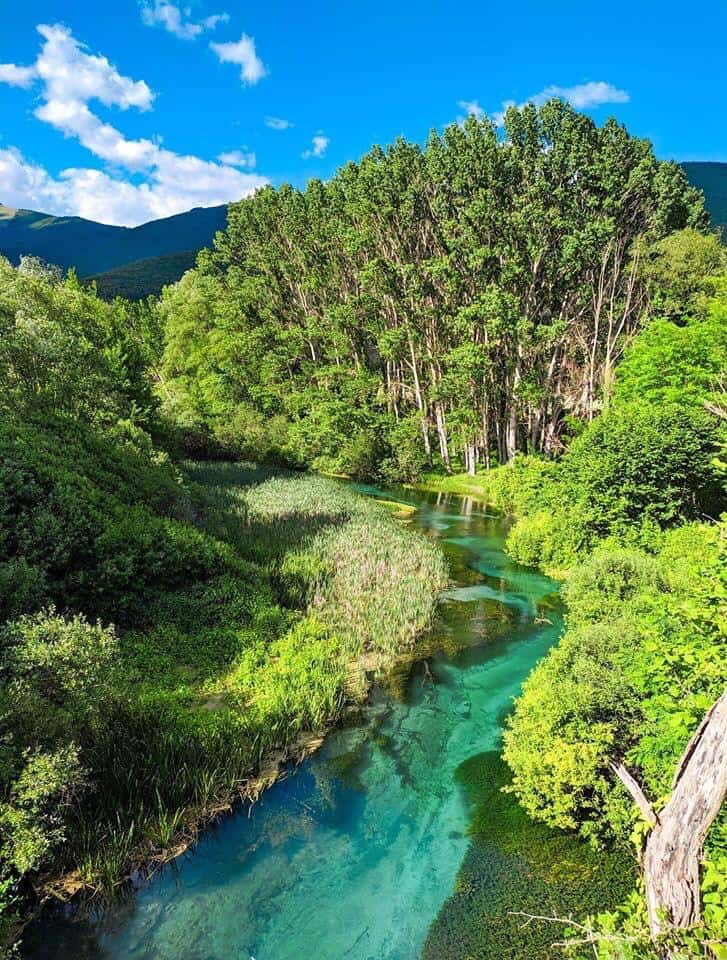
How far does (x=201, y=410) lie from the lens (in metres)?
58.2

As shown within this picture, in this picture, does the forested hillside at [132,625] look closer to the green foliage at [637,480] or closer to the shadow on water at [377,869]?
the shadow on water at [377,869]

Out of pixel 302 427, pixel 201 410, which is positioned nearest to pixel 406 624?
pixel 302 427

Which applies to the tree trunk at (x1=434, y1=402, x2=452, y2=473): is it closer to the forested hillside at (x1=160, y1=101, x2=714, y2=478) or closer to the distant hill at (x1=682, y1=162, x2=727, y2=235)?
the forested hillside at (x1=160, y1=101, x2=714, y2=478)

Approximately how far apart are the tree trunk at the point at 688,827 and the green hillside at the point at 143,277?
150566mm

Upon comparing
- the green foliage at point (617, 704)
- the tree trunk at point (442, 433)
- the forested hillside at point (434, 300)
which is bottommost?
the green foliage at point (617, 704)

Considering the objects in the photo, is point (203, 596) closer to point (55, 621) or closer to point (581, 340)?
point (55, 621)

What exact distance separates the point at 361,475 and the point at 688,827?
1852 inches

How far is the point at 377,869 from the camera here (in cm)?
998

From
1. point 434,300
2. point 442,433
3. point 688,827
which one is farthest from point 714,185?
point 688,827

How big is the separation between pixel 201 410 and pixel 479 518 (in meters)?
33.0

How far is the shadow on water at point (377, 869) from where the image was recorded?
27.7ft

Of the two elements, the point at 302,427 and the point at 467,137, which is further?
the point at 302,427

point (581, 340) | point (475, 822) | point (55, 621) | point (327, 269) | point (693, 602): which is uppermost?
point (327, 269)

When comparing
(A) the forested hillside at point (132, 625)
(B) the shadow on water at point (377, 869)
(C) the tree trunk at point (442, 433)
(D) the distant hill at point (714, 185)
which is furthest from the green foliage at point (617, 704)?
(D) the distant hill at point (714, 185)
